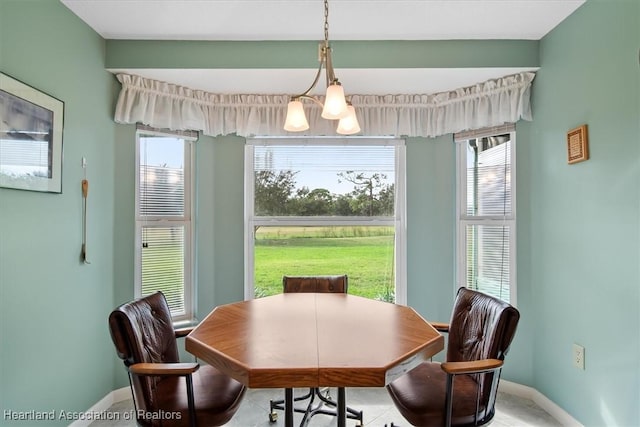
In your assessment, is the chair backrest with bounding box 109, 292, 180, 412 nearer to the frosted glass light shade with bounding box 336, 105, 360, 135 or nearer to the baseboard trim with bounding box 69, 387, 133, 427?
the baseboard trim with bounding box 69, 387, 133, 427

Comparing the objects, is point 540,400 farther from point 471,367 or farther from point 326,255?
point 326,255

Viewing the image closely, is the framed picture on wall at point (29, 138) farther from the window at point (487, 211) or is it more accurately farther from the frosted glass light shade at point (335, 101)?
the window at point (487, 211)

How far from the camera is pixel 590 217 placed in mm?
1919

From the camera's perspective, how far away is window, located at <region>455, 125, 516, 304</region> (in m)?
2.51

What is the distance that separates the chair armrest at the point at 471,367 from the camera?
4.35 ft

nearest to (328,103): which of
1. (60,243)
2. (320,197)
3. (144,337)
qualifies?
(144,337)

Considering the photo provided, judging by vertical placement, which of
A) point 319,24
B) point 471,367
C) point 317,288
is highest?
point 319,24

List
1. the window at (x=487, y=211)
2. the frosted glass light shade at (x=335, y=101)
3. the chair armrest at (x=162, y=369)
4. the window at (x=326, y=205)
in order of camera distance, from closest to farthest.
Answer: the chair armrest at (x=162, y=369)
the frosted glass light shade at (x=335, y=101)
the window at (x=487, y=211)
the window at (x=326, y=205)

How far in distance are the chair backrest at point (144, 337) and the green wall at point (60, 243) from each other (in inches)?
24.3

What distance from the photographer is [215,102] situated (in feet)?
8.82

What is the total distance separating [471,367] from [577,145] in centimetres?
151

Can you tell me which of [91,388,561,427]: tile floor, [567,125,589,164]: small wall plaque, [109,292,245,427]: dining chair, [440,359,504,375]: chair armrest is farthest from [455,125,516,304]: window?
[109,292,245,427]: dining chair

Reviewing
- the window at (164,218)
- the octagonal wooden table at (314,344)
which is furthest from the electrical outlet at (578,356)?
the window at (164,218)

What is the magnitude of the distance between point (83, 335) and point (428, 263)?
2.49 metres
